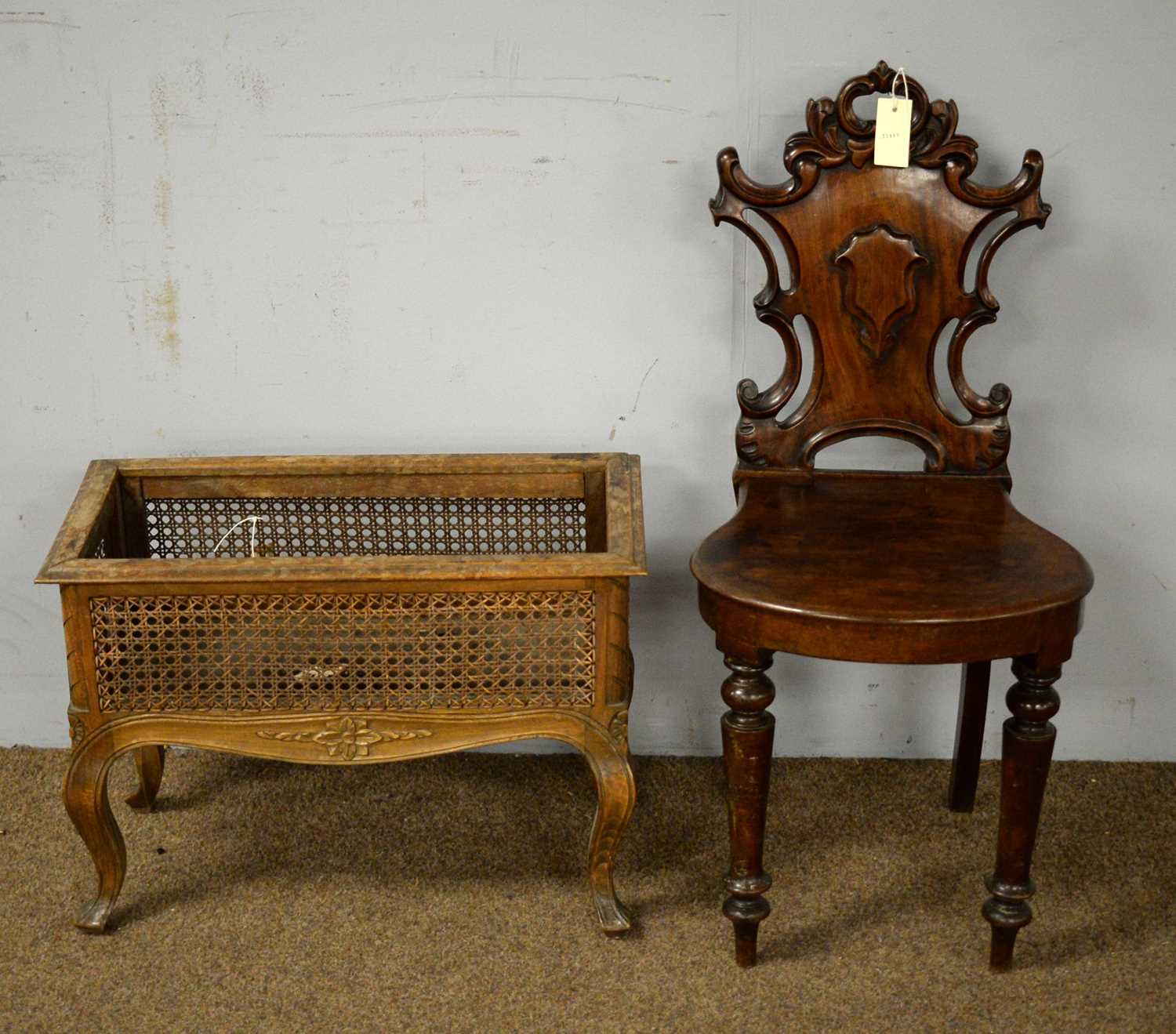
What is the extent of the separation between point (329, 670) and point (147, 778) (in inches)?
22.8

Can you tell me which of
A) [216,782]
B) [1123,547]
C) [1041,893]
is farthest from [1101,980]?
[216,782]

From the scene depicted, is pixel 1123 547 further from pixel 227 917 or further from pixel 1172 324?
pixel 227 917

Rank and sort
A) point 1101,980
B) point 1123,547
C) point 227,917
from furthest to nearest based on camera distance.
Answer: point 1123,547 < point 227,917 < point 1101,980

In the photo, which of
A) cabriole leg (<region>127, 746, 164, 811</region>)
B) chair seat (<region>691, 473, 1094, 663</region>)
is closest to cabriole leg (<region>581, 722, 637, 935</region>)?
chair seat (<region>691, 473, 1094, 663</region>)

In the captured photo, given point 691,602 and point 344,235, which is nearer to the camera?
point 344,235

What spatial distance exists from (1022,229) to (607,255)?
25.3 inches

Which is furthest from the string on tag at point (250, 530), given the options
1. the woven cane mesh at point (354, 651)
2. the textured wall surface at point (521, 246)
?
the woven cane mesh at point (354, 651)

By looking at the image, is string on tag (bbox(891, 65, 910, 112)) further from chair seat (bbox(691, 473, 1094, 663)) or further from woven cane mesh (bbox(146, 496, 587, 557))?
woven cane mesh (bbox(146, 496, 587, 557))

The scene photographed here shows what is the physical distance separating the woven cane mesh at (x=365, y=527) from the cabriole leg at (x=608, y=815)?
1.27 ft

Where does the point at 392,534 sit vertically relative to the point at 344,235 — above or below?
below

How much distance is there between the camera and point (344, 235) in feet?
6.88

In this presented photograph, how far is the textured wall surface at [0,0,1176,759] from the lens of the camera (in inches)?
78.3

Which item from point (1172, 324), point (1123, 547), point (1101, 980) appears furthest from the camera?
point (1123, 547)

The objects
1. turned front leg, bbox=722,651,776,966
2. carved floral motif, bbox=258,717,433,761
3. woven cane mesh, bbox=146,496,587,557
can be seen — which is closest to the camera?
turned front leg, bbox=722,651,776,966
